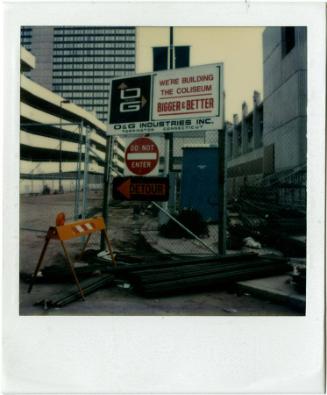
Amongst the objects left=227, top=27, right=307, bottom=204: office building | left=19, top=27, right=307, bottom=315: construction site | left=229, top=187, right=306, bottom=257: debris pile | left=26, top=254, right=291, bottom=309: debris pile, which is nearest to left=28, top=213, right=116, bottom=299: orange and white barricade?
left=19, top=27, right=307, bottom=315: construction site

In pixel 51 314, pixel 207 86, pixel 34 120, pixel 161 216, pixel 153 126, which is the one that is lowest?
pixel 51 314

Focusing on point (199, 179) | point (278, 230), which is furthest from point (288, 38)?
point (278, 230)

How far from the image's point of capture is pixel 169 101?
19.7 ft

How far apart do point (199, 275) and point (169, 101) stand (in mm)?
3060

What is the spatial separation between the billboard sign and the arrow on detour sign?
35.0 inches

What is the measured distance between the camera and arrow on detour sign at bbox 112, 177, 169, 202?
5.98 meters

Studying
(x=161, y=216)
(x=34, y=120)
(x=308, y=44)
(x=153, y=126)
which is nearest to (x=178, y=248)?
(x=161, y=216)

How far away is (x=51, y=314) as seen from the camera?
4.32 m

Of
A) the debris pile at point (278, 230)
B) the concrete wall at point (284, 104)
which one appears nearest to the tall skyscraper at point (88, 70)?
the concrete wall at point (284, 104)

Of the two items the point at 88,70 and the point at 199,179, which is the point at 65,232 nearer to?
the point at 199,179
